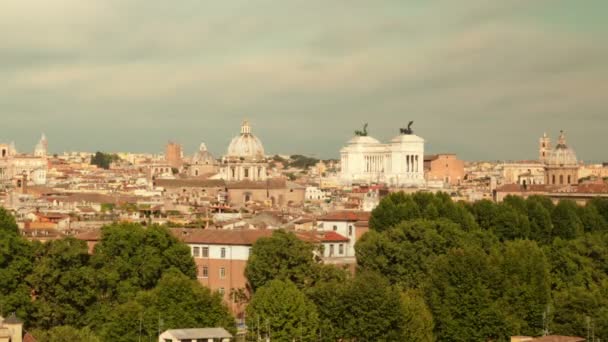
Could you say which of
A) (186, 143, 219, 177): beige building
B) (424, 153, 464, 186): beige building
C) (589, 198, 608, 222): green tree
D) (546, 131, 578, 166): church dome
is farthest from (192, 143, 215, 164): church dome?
(589, 198, 608, 222): green tree

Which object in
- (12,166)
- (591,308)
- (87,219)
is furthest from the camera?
(12,166)

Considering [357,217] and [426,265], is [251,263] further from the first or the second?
[357,217]

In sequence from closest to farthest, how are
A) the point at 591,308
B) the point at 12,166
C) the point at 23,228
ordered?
the point at 591,308, the point at 23,228, the point at 12,166

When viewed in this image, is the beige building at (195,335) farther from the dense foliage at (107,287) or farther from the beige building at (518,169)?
the beige building at (518,169)

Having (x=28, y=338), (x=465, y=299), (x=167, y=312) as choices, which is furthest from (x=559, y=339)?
(x=28, y=338)

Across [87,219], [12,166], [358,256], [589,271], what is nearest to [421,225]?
[358,256]
